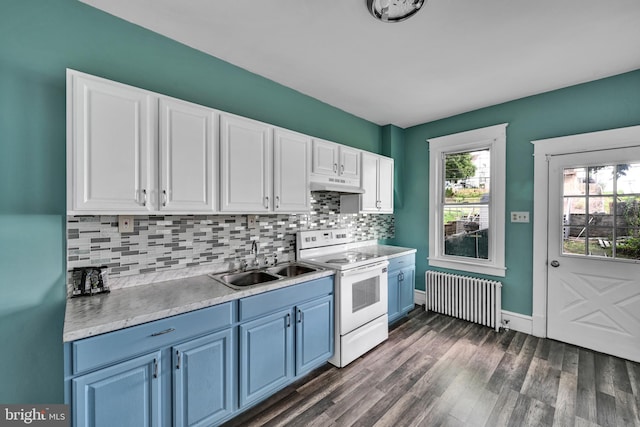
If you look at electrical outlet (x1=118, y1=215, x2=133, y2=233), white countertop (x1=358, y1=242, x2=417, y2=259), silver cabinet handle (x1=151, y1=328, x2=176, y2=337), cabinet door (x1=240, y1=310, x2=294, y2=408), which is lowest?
cabinet door (x1=240, y1=310, x2=294, y2=408)

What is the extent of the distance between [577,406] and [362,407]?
1.60 m

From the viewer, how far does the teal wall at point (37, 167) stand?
1.50 meters

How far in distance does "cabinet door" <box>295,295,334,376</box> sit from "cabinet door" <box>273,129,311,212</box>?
0.89m

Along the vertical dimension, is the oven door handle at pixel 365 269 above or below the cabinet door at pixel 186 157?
below

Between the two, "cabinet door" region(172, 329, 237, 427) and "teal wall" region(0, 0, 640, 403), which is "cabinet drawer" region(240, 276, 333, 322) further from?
"teal wall" region(0, 0, 640, 403)

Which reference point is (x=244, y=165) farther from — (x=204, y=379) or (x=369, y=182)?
(x=369, y=182)

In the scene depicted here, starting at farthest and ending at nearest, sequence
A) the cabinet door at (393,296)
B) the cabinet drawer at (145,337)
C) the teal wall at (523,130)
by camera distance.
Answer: the cabinet door at (393,296), the teal wall at (523,130), the cabinet drawer at (145,337)

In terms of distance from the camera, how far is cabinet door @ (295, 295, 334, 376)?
218cm

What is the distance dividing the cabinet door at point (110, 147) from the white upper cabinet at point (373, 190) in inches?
86.1

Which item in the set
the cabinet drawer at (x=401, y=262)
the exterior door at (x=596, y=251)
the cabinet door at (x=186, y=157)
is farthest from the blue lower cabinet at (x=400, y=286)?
the cabinet door at (x=186, y=157)

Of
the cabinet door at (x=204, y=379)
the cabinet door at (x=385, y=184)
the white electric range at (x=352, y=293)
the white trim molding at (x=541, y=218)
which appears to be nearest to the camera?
the cabinet door at (x=204, y=379)

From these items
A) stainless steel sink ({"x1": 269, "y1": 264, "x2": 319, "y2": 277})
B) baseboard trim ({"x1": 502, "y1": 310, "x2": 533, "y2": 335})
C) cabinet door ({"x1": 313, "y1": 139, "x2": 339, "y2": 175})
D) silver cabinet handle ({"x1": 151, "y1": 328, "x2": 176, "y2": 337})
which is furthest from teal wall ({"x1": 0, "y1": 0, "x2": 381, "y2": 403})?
baseboard trim ({"x1": 502, "y1": 310, "x2": 533, "y2": 335})

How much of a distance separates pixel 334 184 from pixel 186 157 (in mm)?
1531

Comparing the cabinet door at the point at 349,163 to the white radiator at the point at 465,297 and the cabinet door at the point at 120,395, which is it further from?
the cabinet door at the point at 120,395
